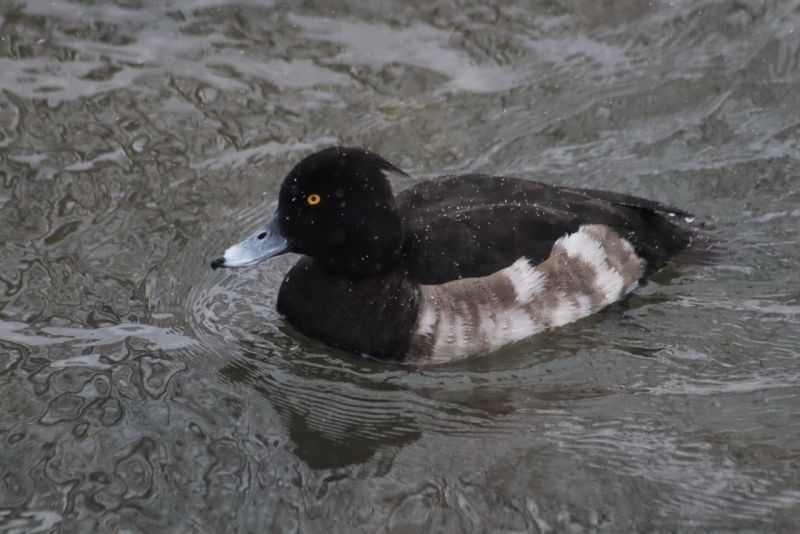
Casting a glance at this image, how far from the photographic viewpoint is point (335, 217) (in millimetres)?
5863

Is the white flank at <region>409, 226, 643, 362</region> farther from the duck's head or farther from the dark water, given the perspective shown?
the duck's head

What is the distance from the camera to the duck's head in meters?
5.78

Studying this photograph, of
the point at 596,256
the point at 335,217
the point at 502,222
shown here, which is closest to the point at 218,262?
the point at 335,217

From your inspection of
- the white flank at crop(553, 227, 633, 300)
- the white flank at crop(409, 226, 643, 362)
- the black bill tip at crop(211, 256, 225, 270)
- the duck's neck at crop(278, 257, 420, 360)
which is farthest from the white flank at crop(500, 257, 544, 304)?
the black bill tip at crop(211, 256, 225, 270)

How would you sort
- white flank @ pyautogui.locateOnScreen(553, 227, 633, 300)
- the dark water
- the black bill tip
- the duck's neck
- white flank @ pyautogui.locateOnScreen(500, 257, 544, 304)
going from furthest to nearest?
1. white flank @ pyautogui.locateOnScreen(553, 227, 633, 300)
2. white flank @ pyautogui.locateOnScreen(500, 257, 544, 304)
3. the duck's neck
4. the black bill tip
5. the dark water

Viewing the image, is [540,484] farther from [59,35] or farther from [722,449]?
[59,35]

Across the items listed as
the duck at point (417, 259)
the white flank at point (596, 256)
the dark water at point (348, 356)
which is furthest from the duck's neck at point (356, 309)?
the white flank at point (596, 256)

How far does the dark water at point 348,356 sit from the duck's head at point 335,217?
0.51m

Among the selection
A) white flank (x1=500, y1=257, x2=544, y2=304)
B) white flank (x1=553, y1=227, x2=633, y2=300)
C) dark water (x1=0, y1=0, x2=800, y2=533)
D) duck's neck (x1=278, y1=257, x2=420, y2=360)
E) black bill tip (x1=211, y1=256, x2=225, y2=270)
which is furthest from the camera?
white flank (x1=553, y1=227, x2=633, y2=300)

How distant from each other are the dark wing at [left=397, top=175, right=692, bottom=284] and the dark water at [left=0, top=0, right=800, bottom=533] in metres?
0.35

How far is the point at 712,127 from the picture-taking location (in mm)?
7621

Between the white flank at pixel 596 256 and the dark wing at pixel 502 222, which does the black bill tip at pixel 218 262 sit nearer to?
the dark wing at pixel 502 222

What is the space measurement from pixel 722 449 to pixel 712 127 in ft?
10.2

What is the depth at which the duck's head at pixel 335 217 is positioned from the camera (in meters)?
5.78
